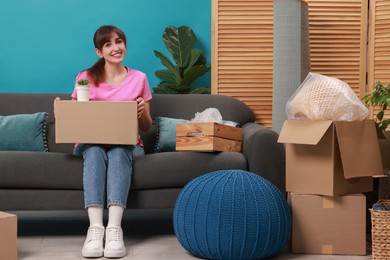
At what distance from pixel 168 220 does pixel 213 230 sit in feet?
3.61

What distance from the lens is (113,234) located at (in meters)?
2.83

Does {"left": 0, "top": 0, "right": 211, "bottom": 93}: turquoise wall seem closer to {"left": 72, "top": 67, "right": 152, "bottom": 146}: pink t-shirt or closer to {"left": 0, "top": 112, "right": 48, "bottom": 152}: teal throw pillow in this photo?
{"left": 0, "top": 112, "right": 48, "bottom": 152}: teal throw pillow

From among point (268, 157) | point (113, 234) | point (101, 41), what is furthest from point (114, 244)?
point (101, 41)

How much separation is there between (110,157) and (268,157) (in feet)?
2.37

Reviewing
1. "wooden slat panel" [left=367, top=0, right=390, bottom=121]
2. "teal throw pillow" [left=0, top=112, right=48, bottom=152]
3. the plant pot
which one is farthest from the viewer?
"wooden slat panel" [left=367, top=0, right=390, bottom=121]

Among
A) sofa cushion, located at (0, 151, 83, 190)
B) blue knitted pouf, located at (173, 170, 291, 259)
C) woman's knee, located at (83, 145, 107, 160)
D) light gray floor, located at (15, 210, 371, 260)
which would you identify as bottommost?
light gray floor, located at (15, 210, 371, 260)

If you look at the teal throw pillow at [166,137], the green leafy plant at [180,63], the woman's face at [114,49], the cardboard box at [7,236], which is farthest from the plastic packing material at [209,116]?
the cardboard box at [7,236]

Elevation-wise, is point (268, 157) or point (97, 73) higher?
point (97, 73)

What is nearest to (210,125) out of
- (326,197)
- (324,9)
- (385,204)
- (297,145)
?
(297,145)

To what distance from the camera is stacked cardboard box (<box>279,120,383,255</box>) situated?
281cm

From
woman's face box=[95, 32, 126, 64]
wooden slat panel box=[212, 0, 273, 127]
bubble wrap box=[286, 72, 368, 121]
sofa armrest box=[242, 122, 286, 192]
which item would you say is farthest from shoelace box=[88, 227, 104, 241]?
wooden slat panel box=[212, 0, 273, 127]

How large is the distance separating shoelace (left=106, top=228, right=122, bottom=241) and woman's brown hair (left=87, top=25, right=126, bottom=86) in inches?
32.7

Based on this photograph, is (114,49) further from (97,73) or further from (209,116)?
(209,116)

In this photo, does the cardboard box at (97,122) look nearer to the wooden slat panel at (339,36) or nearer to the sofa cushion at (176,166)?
the sofa cushion at (176,166)
